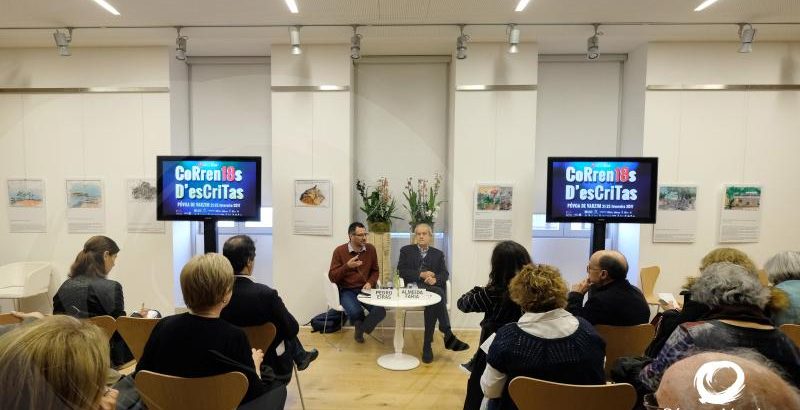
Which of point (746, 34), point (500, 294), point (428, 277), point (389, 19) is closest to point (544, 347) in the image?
point (500, 294)

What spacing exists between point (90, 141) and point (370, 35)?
122 inches

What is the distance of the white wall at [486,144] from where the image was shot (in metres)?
4.38

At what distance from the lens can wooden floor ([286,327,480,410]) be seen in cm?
297

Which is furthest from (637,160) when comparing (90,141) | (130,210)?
(90,141)

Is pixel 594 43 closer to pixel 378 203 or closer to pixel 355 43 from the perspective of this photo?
pixel 355 43

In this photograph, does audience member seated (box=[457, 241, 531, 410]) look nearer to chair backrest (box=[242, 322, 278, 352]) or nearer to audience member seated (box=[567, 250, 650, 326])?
audience member seated (box=[567, 250, 650, 326])

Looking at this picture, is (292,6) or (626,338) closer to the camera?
(626,338)

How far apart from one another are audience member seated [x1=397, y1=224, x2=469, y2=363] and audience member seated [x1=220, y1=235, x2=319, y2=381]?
1505 millimetres

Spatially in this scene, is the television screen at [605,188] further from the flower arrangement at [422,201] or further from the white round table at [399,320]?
the white round table at [399,320]

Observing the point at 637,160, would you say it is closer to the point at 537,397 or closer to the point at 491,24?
the point at 491,24

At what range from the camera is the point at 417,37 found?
13.9ft

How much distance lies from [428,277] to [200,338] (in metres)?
2.40

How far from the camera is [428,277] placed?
3805 millimetres

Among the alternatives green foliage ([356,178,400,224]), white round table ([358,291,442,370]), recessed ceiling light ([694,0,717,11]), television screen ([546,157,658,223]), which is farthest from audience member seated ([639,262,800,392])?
green foliage ([356,178,400,224])
